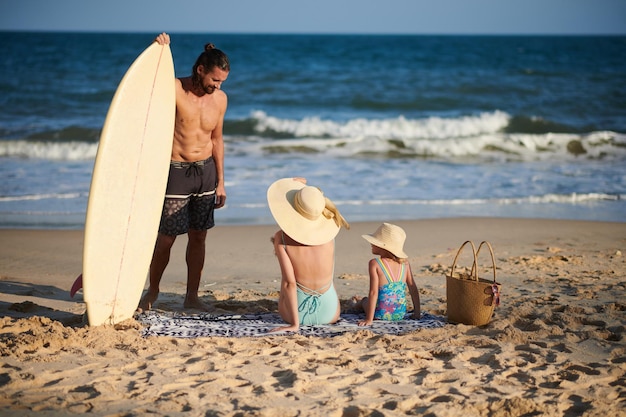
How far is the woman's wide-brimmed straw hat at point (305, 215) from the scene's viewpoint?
4.61m

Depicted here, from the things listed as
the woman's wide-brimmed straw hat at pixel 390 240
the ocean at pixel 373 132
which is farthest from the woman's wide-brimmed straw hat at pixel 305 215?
the ocean at pixel 373 132

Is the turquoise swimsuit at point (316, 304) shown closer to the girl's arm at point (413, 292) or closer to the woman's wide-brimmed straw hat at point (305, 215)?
the woman's wide-brimmed straw hat at point (305, 215)

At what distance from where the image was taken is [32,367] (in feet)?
12.7

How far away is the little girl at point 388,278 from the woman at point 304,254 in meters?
0.27

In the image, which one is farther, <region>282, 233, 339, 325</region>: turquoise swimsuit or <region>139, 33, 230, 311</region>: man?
<region>139, 33, 230, 311</region>: man

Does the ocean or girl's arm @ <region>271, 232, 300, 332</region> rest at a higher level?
the ocean

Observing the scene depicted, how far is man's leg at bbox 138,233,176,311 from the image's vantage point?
5.14m

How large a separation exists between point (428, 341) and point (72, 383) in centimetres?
207

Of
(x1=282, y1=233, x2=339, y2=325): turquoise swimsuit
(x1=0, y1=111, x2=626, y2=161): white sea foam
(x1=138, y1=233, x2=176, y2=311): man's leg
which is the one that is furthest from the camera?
(x1=0, y1=111, x2=626, y2=161): white sea foam

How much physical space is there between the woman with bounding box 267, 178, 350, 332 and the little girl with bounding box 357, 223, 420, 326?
0.27 meters

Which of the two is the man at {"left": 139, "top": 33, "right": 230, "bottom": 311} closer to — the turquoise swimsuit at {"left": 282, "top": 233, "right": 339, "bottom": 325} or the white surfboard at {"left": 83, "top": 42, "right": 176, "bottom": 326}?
the white surfboard at {"left": 83, "top": 42, "right": 176, "bottom": 326}

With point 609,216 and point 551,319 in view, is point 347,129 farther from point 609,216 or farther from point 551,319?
point 551,319

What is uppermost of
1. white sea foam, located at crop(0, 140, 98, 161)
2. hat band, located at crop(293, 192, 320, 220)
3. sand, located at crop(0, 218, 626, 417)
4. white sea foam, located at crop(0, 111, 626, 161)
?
white sea foam, located at crop(0, 111, 626, 161)

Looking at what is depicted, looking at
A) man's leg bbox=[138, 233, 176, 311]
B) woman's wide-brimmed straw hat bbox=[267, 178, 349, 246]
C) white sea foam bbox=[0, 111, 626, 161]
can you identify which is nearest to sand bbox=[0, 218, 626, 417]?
man's leg bbox=[138, 233, 176, 311]
